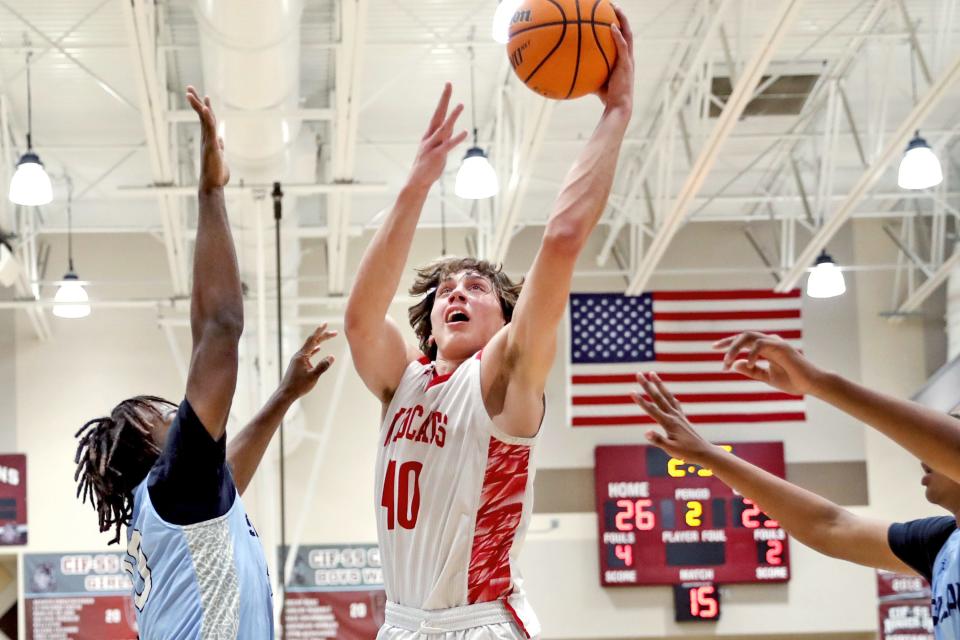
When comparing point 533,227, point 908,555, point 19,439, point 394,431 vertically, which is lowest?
point 908,555

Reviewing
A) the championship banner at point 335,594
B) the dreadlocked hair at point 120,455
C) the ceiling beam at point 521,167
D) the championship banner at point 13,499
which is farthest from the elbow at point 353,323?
the championship banner at point 13,499

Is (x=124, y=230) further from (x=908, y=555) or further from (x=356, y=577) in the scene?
(x=908, y=555)

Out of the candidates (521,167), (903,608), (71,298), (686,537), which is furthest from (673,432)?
(903,608)

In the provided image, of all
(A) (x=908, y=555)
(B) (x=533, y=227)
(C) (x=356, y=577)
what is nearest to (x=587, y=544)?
(C) (x=356, y=577)

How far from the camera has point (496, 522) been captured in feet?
12.3

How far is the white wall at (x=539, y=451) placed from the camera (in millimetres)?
16500

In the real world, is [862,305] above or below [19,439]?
above

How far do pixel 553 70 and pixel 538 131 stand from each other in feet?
26.1

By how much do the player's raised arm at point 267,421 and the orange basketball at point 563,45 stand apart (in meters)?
1.15

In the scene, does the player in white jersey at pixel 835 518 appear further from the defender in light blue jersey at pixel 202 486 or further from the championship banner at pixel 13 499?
the championship banner at pixel 13 499

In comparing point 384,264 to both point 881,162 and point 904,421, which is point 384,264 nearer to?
point 904,421

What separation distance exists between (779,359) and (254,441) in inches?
73.6

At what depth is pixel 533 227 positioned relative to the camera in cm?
1755

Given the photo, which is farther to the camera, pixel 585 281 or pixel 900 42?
pixel 585 281
